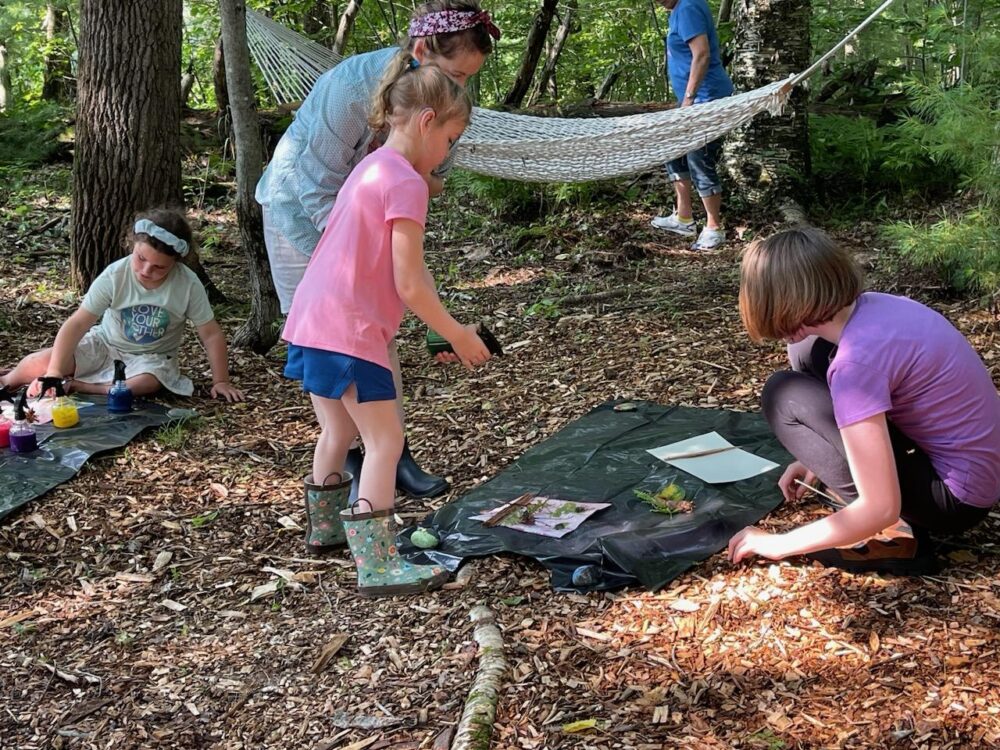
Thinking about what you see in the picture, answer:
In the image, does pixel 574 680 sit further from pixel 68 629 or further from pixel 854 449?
pixel 68 629

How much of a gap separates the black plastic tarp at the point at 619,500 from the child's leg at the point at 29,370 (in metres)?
1.89

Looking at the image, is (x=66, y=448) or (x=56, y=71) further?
(x=56, y=71)

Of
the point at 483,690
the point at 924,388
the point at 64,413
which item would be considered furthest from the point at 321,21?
the point at 483,690

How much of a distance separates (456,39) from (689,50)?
3.33 m

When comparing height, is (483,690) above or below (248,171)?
below

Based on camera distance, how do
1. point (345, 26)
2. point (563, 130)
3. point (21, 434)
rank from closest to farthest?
point (21, 434) → point (563, 130) → point (345, 26)

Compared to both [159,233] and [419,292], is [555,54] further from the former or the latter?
[419,292]

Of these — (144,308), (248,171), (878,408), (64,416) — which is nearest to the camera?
(878,408)

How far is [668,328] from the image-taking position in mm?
3885

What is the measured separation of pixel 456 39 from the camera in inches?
87.6

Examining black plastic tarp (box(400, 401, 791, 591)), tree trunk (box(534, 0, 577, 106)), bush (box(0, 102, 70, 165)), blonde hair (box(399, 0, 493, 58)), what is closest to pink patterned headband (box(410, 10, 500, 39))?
blonde hair (box(399, 0, 493, 58))

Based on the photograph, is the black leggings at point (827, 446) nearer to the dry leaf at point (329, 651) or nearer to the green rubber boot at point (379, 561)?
the green rubber boot at point (379, 561)

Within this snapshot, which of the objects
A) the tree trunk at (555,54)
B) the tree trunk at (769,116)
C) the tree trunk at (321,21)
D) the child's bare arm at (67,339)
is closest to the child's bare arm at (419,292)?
the child's bare arm at (67,339)

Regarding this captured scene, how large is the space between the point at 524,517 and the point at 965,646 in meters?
1.03
